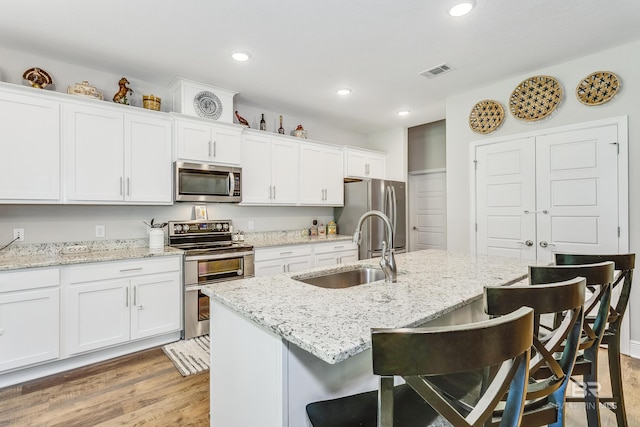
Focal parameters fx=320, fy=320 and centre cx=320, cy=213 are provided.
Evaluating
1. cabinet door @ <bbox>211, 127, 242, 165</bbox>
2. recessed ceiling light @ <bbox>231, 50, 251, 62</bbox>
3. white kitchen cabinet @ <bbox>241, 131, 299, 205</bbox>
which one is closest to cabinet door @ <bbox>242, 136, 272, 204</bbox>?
white kitchen cabinet @ <bbox>241, 131, 299, 205</bbox>

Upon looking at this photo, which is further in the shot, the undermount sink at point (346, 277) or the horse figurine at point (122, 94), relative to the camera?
the horse figurine at point (122, 94)

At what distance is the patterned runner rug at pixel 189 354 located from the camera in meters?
2.51

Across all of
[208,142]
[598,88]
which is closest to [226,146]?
[208,142]

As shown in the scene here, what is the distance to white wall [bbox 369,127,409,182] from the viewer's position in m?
5.11

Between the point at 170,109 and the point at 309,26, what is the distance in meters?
1.93

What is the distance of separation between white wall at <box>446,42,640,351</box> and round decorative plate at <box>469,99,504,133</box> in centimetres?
5

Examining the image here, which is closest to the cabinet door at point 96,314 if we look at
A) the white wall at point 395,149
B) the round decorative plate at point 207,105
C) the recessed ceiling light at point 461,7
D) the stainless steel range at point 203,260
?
the stainless steel range at point 203,260

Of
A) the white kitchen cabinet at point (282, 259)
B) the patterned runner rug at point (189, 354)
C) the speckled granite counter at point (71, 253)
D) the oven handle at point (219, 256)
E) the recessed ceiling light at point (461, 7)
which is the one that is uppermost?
the recessed ceiling light at point (461, 7)

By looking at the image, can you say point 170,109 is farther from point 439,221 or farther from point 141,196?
point 439,221

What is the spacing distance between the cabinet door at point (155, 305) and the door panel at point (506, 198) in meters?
3.24

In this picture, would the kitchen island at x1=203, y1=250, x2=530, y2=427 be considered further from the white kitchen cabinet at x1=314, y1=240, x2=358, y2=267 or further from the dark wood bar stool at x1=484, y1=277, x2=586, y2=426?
the white kitchen cabinet at x1=314, y1=240, x2=358, y2=267

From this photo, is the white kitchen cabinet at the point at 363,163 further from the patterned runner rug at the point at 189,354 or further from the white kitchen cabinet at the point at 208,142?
the patterned runner rug at the point at 189,354

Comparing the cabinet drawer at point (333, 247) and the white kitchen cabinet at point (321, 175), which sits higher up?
the white kitchen cabinet at point (321, 175)

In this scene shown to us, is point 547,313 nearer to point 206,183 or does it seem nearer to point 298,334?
point 298,334
